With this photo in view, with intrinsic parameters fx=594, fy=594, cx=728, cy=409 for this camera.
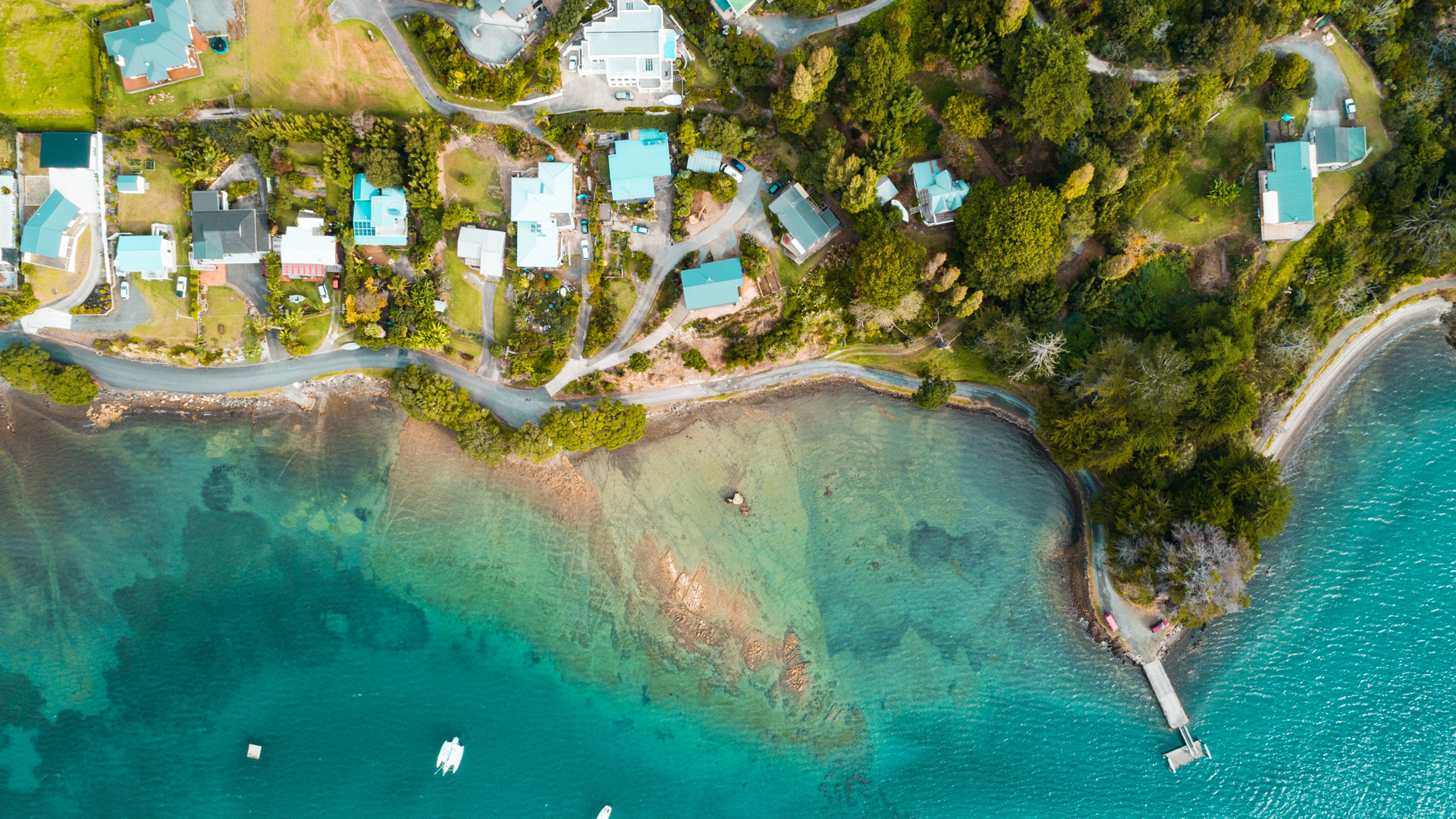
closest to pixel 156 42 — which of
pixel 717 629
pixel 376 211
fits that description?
pixel 376 211

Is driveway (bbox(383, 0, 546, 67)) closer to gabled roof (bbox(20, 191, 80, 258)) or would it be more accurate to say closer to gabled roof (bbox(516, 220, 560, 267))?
gabled roof (bbox(516, 220, 560, 267))

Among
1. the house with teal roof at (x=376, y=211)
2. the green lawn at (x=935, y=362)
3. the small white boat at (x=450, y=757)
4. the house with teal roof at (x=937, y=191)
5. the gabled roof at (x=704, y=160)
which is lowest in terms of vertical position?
the small white boat at (x=450, y=757)

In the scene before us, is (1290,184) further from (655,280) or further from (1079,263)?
(655,280)

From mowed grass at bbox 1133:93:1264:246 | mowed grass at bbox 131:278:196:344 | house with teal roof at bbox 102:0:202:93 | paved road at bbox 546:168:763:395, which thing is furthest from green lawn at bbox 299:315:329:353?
mowed grass at bbox 1133:93:1264:246

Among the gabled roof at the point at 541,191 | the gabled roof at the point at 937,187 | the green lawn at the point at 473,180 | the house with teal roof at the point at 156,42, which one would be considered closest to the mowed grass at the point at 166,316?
the house with teal roof at the point at 156,42

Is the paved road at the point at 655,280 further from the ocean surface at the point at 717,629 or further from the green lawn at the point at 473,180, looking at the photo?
the green lawn at the point at 473,180
